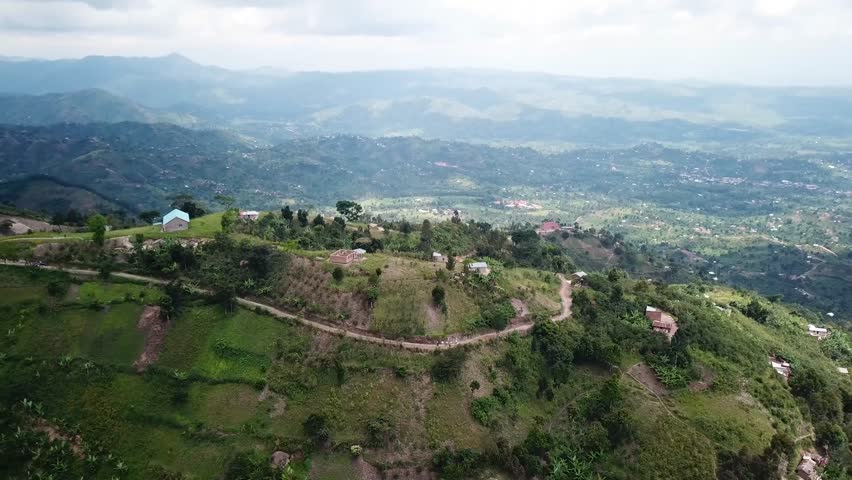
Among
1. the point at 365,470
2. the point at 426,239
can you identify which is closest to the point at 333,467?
the point at 365,470

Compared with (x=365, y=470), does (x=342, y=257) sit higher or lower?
higher

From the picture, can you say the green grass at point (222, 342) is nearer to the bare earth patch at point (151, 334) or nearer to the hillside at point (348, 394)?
the hillside at point (348, 394)

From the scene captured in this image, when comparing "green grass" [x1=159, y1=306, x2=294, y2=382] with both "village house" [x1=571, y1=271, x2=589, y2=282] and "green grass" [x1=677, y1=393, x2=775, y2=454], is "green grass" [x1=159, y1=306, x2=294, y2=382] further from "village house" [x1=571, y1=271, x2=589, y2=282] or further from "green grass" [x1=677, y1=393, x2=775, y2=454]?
"village house" [x1=571, y1=271, x2=589, y2=282]

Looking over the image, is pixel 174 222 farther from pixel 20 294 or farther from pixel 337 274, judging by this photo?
pixel 337 274

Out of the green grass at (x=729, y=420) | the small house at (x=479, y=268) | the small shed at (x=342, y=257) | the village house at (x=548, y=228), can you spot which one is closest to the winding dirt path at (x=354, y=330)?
the small house at (x=479, y=268)

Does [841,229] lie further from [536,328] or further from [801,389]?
[536,328]

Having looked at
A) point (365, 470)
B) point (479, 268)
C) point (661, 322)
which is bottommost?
point (365, 470)
